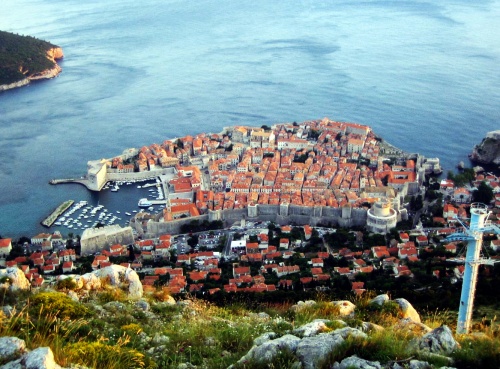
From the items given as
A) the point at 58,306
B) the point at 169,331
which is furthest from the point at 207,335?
the point at 58,306

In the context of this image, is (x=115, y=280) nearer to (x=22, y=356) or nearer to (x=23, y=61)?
(x=22, y=356)

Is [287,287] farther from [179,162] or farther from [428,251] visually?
[179,162]

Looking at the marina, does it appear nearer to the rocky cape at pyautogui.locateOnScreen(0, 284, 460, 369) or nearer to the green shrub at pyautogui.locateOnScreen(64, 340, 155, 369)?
the rocky cape at pyautogui.locateOnScreen(0, 284, 460, 369)

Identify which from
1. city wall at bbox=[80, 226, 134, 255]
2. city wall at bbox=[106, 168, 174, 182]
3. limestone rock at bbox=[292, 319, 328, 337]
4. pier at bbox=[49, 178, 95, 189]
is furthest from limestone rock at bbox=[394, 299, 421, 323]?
pier at bbox=[49, 178, 95, 189]

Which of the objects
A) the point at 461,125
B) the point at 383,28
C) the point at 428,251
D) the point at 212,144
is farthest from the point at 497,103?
the point at 383,28

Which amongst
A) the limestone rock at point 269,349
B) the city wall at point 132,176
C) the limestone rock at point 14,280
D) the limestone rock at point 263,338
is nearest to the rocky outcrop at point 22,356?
the limestone rock at point 269,349

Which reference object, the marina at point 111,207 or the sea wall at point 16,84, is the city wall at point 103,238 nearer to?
the marina at point 111,207
